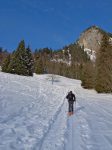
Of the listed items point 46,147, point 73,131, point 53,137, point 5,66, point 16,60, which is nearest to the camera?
point 46,147

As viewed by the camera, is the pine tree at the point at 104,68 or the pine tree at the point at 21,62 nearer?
the pine tree at the point at 104,68

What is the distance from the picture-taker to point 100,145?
1012 centimetres

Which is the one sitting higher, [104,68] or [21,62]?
[21,62]

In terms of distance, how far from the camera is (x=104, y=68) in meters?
46.6

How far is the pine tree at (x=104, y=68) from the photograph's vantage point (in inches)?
1778

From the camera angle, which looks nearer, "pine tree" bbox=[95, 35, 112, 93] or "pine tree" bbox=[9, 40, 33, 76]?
"pine tree" bbox=[95, 35, 112, 93]

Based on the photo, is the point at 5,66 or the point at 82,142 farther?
the point at 5,66

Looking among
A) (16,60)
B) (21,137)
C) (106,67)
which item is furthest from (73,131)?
(16,60)

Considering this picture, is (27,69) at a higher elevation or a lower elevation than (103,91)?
higher

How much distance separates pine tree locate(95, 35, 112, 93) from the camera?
4516 cm

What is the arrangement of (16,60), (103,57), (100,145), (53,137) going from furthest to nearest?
(16,60) < (103,57) < (53,137) < (100,145)

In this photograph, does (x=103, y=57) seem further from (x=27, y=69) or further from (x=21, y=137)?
(x=21, y=137)

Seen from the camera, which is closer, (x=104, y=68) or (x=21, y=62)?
(x=104, y=68)

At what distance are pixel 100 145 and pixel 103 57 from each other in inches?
1600
